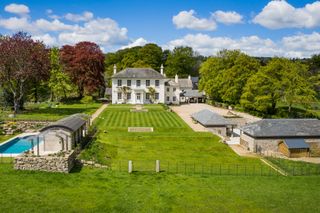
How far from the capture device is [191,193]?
800 inches

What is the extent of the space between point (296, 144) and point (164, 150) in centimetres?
1253

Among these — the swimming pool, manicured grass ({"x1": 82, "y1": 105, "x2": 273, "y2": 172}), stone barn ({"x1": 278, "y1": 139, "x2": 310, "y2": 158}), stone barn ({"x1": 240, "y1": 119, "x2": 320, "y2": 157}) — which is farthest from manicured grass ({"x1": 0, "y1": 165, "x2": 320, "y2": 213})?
stone barn ({"x1": 240, "y1": 119, "x2": 320, "y2": 157})

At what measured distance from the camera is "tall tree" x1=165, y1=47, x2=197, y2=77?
107481 millimetres

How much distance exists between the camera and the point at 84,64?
240 ft

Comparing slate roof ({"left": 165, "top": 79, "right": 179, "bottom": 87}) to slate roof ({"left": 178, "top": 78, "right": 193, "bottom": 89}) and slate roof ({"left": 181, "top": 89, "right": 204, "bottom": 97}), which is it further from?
slate roof ({"left": 178, "top": 78, "right": 193, "bottom": 89})

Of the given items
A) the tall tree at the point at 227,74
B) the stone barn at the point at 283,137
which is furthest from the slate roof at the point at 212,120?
the tall tree at the point at 227,74

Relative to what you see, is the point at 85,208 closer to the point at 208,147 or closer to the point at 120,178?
the point at 120,178

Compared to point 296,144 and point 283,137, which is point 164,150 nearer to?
point 283,137

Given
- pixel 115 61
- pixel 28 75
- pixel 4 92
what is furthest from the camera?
pixel 115 61

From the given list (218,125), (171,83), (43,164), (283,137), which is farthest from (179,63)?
(43,164)

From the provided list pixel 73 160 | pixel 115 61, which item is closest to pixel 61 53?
pixel 115 61

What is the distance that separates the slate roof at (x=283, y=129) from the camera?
33.7m

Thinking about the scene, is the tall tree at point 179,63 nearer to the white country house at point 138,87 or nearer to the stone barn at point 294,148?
the white country house at point 138,87

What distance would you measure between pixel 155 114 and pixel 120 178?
3390 cm
